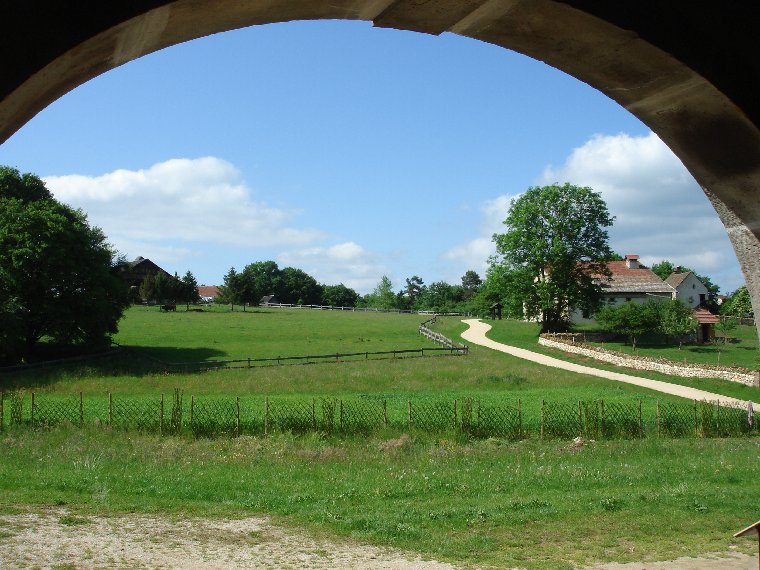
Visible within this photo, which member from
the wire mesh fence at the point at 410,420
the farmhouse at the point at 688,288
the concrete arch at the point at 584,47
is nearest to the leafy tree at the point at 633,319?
the farmhouse at the point at 688,288

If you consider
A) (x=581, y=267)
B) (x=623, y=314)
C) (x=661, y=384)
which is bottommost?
(x=661, y=384)

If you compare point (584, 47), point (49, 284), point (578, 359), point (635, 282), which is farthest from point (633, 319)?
point (584, 47)

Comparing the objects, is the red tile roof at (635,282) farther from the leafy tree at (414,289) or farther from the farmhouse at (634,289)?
the leafy tree at (414,289)

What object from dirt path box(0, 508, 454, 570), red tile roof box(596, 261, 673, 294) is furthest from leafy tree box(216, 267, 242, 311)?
dirt path box(0, 508, 454, 570)

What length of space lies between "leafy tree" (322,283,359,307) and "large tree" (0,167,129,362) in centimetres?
8491

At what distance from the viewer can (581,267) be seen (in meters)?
59.4

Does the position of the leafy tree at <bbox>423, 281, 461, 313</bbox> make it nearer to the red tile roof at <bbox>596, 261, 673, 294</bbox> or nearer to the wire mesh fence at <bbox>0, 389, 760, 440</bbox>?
the red tile roof at <bbox>596, 261, 673, 294</bbox>

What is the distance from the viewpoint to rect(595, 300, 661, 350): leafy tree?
54625mm

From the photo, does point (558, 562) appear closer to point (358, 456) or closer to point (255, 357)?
point (358, 456)

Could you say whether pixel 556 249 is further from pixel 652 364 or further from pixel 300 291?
pixel 300 291

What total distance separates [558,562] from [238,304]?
92.5 metres

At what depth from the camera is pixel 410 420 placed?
22.8m

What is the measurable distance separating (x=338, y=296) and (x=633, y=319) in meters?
85.9

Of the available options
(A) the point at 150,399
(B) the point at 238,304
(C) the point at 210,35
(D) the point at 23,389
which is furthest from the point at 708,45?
(B) the point at 238,304
